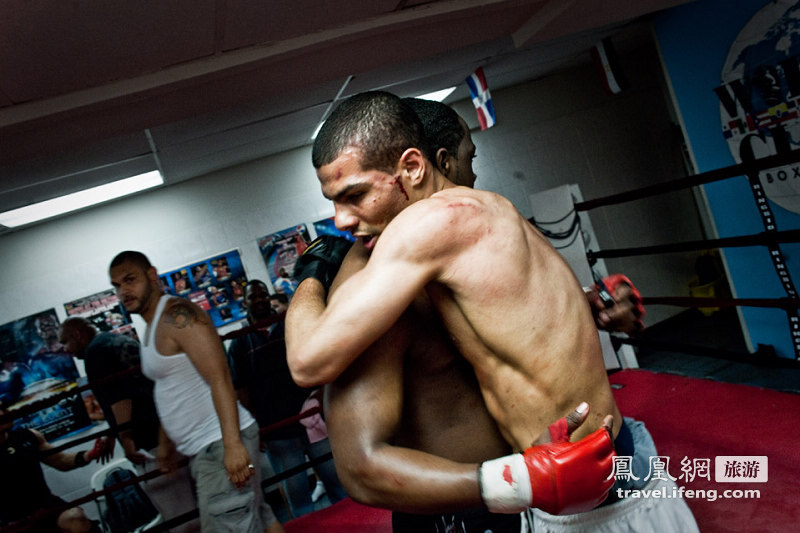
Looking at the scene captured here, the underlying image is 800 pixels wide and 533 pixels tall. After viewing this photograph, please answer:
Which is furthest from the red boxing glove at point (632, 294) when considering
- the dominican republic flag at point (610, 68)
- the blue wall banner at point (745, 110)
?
the dominican republic flag at point (610, 68)

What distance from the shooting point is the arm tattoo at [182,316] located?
2.19 meters

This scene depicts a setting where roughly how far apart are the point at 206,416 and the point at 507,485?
1.65 meters

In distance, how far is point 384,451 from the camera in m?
1.02

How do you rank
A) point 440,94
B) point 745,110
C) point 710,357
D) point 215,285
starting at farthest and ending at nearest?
point 440,94
point 215,285
point 710,357
point 745,110

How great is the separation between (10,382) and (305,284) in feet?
13.9

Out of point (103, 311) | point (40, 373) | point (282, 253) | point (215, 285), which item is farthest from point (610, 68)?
point (40, 373)

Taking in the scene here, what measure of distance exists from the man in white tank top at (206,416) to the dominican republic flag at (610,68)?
4.35 metres

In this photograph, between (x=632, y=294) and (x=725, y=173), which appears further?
(x=725, y=173)

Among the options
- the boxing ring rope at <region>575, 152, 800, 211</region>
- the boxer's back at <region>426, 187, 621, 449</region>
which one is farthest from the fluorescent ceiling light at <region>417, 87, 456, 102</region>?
the boxer's back at <region>426, 187, 621, 449</region>

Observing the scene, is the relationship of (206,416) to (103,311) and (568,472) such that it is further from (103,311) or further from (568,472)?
Answer: (103,311)

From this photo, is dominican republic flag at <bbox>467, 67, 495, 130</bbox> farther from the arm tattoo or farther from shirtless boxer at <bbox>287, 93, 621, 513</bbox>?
shirtless boxer at <bbox>287, 93, 621, 513</bbox>

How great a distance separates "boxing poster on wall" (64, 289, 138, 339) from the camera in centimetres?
443

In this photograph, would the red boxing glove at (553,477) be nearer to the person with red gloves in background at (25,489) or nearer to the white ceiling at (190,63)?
the white ceiling at (190,63)

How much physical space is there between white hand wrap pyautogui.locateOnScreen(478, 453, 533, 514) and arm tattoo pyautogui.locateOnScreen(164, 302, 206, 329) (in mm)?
1605
